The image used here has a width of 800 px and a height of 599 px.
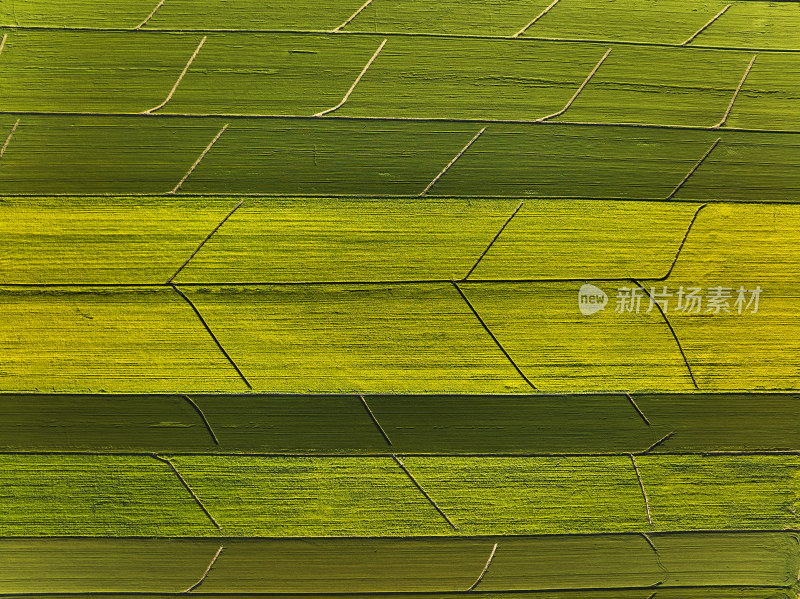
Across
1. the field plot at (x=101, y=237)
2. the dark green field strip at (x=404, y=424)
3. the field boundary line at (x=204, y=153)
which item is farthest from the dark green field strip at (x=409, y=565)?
the field boundary line at (x=204, y=153)

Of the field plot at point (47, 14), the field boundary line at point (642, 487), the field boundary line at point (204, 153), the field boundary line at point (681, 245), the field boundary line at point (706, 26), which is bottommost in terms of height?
the field boundary line at point (642, 487)

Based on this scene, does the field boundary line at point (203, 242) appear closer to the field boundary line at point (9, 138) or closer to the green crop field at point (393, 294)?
the green crop field at point (393, 294)

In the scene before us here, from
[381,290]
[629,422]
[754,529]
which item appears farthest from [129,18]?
[754,529]

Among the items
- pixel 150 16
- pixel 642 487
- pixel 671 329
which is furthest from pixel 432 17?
pixel 642 487

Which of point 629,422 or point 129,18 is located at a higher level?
point 129,18

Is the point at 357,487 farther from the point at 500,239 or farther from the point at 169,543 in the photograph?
the point at 500,239

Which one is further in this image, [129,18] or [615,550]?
[615,550]

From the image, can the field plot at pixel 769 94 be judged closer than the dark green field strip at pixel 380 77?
No
